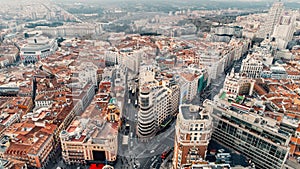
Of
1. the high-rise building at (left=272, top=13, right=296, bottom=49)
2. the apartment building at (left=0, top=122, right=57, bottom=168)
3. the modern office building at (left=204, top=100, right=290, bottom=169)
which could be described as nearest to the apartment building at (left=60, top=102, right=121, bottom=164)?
the apartment building at (left=0, top=122, right=57, bottom=168)

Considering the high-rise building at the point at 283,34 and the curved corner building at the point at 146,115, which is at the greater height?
the high-rise building at the point at 283,34

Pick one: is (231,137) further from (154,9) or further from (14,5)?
(14,5)

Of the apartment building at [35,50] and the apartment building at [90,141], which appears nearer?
the apartment building at [90,141]

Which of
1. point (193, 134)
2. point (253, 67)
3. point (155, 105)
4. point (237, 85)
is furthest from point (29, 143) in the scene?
point (253, 67)

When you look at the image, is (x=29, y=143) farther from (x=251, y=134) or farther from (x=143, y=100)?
(x=251, y=134)

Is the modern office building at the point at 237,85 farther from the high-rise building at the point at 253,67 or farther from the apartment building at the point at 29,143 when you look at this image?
the apartment building at the point at 29,143

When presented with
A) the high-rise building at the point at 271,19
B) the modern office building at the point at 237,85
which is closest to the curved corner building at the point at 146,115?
the modern office building at the point at 237,85

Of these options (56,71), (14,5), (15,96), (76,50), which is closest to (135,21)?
(76,50)

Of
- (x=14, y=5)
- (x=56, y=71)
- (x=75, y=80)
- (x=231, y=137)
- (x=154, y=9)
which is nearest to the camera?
(x=231, y=137)
